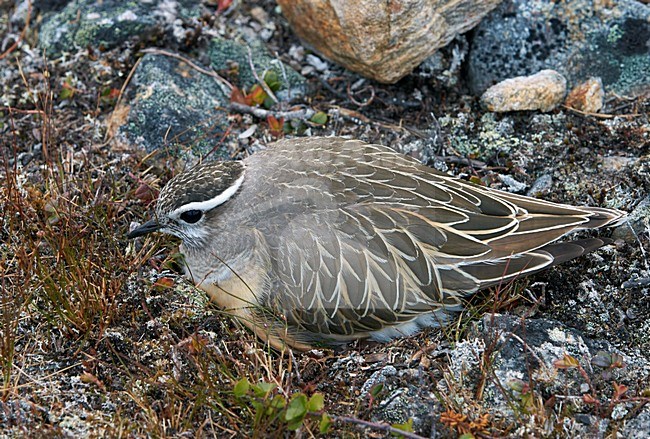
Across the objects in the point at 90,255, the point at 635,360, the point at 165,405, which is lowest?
the point at 635,360

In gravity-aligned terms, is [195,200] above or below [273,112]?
above

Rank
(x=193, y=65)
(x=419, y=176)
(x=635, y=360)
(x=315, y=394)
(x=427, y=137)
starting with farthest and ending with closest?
(x=193, y=65) → (x=427, y=137) → (x=419, y=176) → (x=635, y=360) → (x=315, y=394)

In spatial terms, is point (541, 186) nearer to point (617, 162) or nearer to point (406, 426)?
point (617, 162)

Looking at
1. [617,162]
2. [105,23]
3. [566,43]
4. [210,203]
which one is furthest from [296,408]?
[105,23]

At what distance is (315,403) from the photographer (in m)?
4.36

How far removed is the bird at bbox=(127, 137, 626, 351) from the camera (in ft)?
16.4

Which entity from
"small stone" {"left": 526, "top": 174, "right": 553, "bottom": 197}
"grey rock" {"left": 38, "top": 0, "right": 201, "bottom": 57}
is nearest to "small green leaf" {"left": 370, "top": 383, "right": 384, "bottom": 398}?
"small stone" {"left": 526, "top": 174, "right": 553, "bottom": 197}

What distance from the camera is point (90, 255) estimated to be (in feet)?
17.7

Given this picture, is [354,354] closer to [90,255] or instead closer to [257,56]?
[90,255]

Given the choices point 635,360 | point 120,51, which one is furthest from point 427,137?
point 120,51

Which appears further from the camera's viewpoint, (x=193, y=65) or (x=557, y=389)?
(x=193, y=65)

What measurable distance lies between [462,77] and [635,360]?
3125 mm

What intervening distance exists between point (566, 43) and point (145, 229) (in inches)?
160

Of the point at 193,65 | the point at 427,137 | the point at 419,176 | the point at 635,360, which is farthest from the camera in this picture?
the point at 193,65
